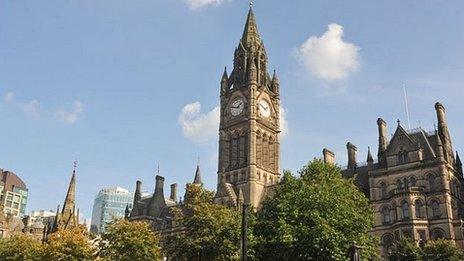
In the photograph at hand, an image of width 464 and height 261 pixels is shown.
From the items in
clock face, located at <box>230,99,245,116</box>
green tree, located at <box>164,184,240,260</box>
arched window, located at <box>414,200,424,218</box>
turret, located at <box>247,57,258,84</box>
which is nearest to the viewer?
green tree, located at <box>164,184,240,260</box>

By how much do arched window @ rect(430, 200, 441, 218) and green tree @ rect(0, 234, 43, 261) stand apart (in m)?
42.9

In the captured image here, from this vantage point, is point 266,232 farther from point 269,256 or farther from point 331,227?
point 331,227

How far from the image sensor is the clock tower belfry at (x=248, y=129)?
259 ft

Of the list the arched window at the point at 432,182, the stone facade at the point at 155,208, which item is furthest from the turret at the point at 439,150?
the stone facade at the point at 155,208

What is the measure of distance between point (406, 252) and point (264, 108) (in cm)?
4328

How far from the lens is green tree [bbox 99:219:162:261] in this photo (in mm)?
47562

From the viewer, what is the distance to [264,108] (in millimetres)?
87812

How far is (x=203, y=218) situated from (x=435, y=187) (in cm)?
2900

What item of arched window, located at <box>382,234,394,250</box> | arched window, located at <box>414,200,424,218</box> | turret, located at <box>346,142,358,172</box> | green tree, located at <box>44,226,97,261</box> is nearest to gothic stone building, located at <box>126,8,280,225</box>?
turret, located at <box>346,142,358,172</box>

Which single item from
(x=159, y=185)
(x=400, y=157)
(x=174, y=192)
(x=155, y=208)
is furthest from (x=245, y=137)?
(x=400, y=157)

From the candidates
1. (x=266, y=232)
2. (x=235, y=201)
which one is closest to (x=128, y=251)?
(x=266, y=232)

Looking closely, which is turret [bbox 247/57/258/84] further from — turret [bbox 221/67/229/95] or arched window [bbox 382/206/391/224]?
arched window [bbox 382/206/391/224]

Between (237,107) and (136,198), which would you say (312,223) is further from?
(136,198)

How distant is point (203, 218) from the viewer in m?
44.7
